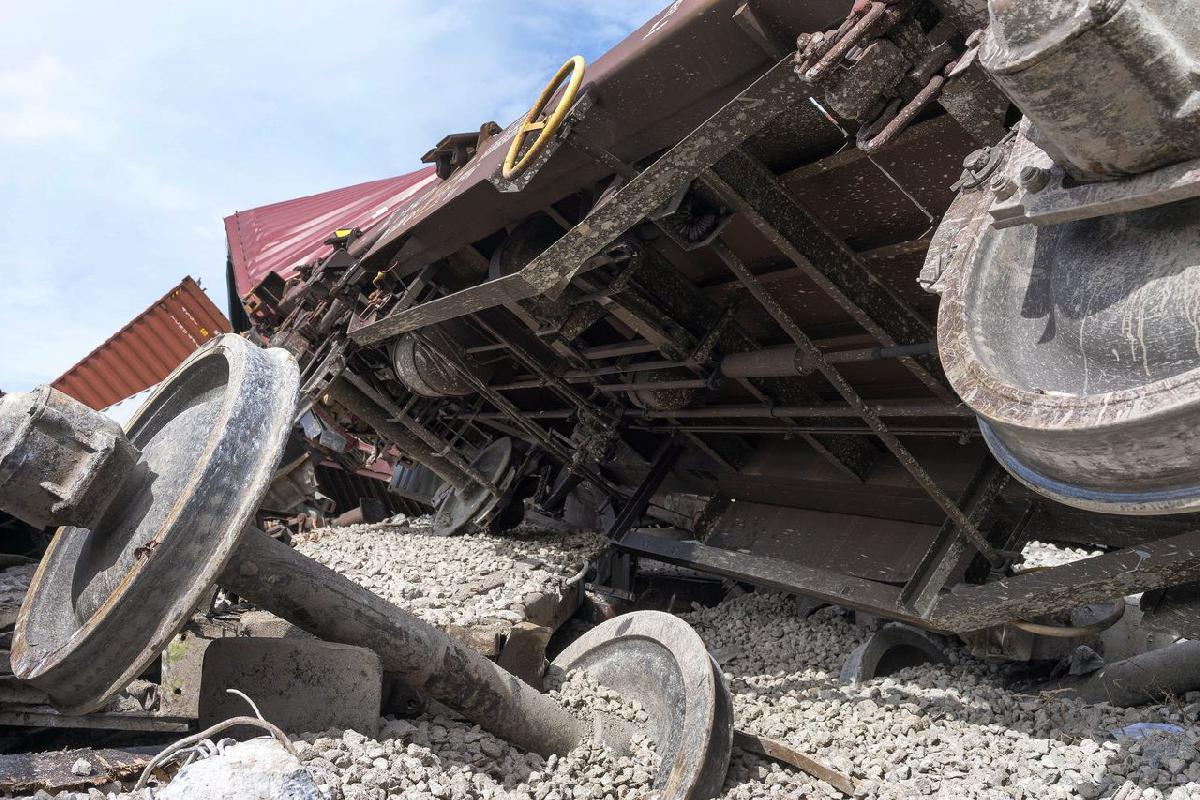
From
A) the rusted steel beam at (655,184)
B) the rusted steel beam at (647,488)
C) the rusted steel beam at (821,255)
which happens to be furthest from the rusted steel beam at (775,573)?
the rusted steel beam at (655,184)

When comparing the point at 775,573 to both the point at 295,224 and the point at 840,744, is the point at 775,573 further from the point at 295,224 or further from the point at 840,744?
the point at 295,224

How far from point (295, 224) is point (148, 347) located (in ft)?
10.7

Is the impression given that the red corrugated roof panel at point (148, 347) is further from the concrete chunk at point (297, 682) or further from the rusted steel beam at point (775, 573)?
the concrete chunk at point (297, 682)

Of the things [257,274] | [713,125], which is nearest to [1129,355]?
[713,125]

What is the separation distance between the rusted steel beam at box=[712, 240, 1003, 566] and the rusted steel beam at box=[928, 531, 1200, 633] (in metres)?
0.32

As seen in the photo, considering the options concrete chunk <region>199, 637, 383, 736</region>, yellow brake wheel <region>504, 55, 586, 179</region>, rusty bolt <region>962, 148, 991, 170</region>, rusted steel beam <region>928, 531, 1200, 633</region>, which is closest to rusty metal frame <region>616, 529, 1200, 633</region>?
rusted steel beam <region>928, 531, 1200, 633</region>

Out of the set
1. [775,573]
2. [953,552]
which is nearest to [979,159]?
[953,552]

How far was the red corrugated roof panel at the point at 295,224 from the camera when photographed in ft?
38.5

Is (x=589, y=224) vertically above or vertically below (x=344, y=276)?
below

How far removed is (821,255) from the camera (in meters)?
3.60

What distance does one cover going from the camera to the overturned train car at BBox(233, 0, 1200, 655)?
1.66 m

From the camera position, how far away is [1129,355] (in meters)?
1.73

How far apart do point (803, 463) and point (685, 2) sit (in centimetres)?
302

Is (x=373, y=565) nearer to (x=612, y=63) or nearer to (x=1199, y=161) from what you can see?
(x=612, y=63)
